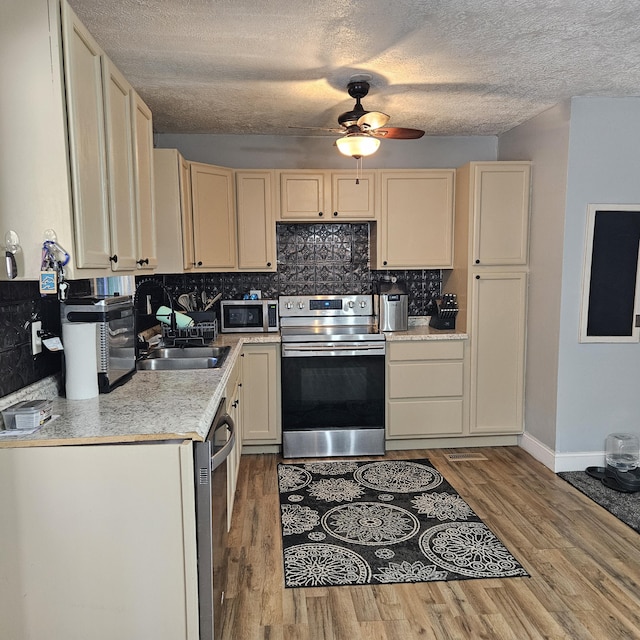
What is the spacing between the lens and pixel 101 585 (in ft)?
5.05

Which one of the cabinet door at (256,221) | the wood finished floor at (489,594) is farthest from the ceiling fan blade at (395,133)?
the wood finished floor at (489,594)

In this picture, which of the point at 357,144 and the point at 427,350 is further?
the point at 427,350

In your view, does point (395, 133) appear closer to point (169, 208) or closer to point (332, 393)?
point (169, 208)

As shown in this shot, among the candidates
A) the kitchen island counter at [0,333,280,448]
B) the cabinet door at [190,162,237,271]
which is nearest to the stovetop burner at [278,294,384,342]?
the cabinet door at [190,162,237,271]

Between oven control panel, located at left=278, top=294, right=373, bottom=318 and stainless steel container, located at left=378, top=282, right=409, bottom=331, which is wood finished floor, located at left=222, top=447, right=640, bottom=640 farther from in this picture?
oven control panel, located at left=278, top=294, right=373, bottom=318

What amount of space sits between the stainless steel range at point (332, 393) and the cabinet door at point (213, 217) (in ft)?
2.48

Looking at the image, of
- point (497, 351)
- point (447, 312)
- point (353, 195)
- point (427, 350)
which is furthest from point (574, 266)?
point (353, 195)

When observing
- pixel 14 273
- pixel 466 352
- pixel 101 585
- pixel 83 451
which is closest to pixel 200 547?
pixel 101 585

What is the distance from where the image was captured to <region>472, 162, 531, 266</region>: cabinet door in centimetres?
373

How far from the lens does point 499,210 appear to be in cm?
376

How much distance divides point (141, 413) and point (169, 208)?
6.42ft

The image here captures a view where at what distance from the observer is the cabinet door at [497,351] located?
3.83 m

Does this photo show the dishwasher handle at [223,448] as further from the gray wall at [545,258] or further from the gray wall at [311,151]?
the gray wall at [311,151]

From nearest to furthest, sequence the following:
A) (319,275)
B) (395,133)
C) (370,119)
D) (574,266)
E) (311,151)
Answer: (370,119), (395,133), (574,266), (311,151), (319,275)
